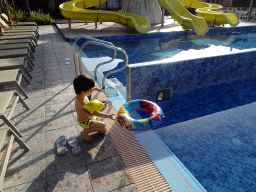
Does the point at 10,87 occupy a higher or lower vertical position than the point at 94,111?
lower

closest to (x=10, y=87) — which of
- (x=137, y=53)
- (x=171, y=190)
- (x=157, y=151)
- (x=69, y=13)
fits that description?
(x=157, y=151)

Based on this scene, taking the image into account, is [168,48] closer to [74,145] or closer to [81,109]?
[81,109]

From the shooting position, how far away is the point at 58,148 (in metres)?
2.47

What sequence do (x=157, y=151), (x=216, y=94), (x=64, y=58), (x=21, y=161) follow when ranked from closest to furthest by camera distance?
(x=21, y=161), (x=157, y=151), (x=216, y=94), (x=64, y=58)

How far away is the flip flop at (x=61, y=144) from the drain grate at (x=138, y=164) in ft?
2.40

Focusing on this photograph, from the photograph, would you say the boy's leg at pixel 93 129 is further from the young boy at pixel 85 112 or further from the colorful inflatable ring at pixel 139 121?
the colorful inflatable ring at pixel 139 121

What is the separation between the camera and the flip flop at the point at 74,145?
2.45 metres

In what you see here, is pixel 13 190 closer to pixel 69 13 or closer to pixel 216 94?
pixel 216 94

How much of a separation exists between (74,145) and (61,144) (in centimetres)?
21

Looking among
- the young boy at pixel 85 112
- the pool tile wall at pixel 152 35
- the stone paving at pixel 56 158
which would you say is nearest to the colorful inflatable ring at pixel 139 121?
the young boy at pixel 85 112

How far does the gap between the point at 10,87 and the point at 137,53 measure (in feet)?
18.0

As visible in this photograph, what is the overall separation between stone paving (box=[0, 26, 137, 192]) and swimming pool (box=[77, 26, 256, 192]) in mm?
589

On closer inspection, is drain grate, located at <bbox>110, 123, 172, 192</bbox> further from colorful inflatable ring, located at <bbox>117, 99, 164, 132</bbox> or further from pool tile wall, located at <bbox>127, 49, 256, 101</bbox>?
pool tile wall, located at <bbox>127, 49, 256, 101</bbox>

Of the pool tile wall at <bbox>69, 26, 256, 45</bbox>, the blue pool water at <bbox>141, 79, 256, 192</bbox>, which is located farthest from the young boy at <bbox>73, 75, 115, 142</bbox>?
the pool tile wall at <bbox>69, 26, 256, 45</bbox>
